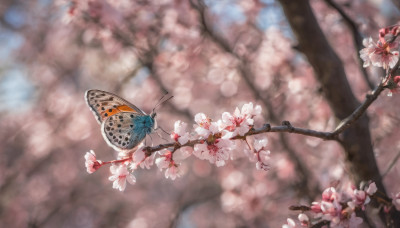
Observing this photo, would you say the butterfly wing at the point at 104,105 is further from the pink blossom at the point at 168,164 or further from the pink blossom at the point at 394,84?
the pink blossom at the point at 394,84

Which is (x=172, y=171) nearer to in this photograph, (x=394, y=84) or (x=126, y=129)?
(x=126, y=129)

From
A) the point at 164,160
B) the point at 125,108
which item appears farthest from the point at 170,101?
the point at 164,160

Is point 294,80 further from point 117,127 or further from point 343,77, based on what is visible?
point 117,127

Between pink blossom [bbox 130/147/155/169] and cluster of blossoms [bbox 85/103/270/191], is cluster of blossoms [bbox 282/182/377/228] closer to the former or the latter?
cluster of blossoms [bbox 85/103/270/191]

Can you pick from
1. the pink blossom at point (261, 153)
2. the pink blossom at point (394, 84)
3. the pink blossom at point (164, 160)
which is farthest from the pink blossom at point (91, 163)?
the pink blossom at point (394, 84)

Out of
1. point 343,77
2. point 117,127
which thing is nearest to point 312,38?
point 343,77
